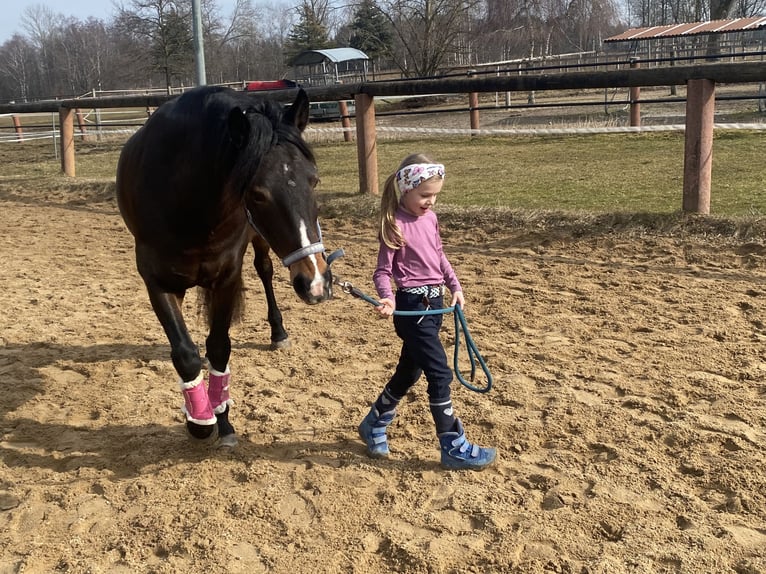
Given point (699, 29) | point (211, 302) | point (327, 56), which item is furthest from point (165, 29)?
point (211, 302)

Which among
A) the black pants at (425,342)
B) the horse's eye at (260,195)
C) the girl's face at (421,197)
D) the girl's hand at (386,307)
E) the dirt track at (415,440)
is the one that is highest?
the horse's eye at (260,195)

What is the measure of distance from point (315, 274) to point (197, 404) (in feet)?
3.51

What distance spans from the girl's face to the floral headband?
0.02 m

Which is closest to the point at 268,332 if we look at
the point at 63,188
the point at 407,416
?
the point at 407,416

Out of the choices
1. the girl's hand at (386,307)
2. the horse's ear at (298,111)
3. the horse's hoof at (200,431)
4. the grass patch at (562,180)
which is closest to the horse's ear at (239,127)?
the horse's ear at (298,111)

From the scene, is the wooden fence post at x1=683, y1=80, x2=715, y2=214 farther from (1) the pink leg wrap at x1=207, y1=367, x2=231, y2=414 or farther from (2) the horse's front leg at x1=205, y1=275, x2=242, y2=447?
(1) the pink leg wrap at x1=207, y1=367, x2=231, y2=414

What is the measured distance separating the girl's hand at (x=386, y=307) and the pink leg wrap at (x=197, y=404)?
1.02 meters

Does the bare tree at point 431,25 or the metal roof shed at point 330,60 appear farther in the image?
the metal roof shed at point 330,60

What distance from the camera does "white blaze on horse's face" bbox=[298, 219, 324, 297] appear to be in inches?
96.6

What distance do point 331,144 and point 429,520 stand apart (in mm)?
15534

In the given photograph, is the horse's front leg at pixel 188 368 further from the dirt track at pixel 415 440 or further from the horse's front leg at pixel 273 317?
the horse's front leg at pixel 273 317

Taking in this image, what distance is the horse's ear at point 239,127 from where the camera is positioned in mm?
2482

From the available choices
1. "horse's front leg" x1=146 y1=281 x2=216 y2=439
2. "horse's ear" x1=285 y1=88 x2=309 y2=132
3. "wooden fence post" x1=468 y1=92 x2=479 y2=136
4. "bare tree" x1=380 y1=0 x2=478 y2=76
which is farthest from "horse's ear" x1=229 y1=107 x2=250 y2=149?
"bare tree" x1=380 y1=0 x2=478 y2=76

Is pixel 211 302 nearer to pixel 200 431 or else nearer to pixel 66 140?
pixel 200 431
